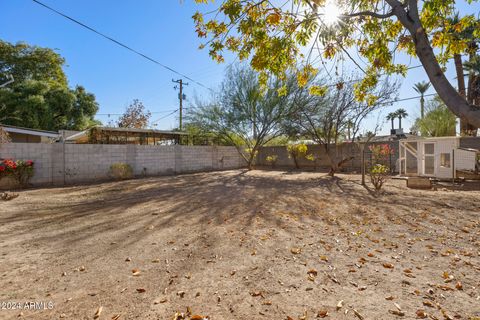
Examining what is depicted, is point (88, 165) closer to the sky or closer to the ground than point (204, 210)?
closer to the sky

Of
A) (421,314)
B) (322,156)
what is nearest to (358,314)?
(421,314)

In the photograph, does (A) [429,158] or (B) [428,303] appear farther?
(A) [429,158]

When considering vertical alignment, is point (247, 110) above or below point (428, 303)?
above

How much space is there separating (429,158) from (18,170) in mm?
16608

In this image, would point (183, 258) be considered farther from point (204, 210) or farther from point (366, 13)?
point (366, 13)

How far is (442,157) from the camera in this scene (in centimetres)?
1041

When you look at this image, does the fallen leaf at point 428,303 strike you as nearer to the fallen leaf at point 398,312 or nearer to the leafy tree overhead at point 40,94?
the fallen leaf at point 398,312

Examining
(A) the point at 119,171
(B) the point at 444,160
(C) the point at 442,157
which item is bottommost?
(A) the point at 119,171

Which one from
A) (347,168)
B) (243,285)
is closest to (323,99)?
(347,168)

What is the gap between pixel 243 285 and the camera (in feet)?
7.92

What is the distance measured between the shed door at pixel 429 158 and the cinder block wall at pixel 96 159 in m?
11.7

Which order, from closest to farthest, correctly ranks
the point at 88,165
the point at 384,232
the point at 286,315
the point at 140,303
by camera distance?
the point at 286,315 < the point at 140,303 < the point at 384,232 < the point at 88,165

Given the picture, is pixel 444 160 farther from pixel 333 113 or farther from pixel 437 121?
pixel 437 121

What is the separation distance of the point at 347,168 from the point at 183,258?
47.9 ft
